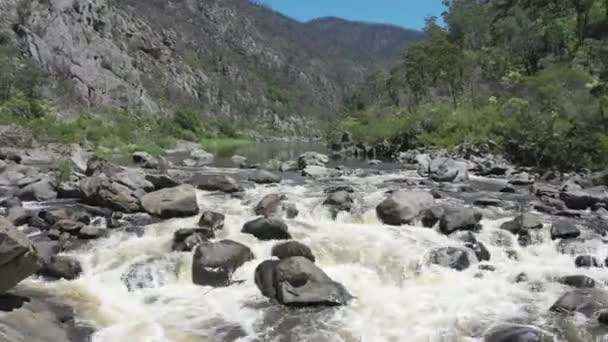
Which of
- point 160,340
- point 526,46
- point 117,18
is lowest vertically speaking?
point 160,340

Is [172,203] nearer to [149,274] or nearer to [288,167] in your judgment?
[149,274]

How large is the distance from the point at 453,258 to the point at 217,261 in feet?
17.5

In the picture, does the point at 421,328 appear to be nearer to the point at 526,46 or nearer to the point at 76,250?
the point at 76,250

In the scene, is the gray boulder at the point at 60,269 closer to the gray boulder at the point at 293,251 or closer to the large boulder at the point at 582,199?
the gray boulder at the point at 293,251

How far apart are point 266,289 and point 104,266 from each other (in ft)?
12.9

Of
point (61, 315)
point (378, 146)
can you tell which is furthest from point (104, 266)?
point (378, 146)

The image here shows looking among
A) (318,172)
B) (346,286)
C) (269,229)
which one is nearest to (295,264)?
(346,286)

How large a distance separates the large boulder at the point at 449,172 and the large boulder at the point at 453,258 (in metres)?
10.9

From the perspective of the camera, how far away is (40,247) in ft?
40.3

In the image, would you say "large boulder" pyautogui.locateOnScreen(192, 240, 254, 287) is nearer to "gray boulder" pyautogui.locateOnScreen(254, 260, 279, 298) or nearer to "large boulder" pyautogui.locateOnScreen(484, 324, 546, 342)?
"gray boulder" pyautogui.locateOnScreen(254, 260, 279, 298)

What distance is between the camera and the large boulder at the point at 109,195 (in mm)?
16000

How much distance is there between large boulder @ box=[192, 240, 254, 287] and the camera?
37.7 feet

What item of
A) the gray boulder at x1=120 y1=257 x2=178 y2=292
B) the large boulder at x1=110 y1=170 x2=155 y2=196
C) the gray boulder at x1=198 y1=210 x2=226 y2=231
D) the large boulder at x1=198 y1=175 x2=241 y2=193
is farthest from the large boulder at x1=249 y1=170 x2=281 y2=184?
the gray boulder at x1=120 y1=257 x2=178 y2=292

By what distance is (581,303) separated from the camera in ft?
32.8
